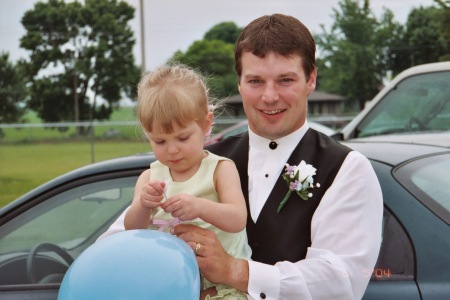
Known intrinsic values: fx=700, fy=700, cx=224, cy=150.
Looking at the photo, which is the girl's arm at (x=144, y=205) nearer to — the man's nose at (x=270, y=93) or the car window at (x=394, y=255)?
the man's nose at (x=270, y=93)

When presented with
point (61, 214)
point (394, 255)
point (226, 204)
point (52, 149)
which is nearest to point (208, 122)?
point (226, 204)

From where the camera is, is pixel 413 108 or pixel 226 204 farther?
pixel 413 108

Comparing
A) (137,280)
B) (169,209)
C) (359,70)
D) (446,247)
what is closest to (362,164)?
(446,247)

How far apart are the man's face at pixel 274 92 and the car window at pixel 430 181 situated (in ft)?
1.50

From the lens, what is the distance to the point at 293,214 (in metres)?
2.10

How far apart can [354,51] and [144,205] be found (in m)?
34.7

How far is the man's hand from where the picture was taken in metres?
1.93

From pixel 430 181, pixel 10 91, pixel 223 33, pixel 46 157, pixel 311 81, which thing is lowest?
pixel 46 157

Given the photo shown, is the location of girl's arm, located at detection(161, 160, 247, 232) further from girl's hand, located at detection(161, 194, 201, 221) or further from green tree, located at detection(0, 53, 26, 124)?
green tree, located at detection(0, 53, 26, 124)

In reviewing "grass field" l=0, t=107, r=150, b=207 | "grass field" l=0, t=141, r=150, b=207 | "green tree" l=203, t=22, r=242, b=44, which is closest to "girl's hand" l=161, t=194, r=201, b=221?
"grass field" l=0, t=141, r=150, b=207

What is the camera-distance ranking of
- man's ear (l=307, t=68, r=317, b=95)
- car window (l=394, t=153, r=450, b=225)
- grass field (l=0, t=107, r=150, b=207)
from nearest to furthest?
1. man's ear (l=307, t=68, r=317, b=95)
2. car window (l=394, t=153, r=450, b=225)
3. grass field (l=0, t=107, r=150, b=207)

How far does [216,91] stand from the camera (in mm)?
2334

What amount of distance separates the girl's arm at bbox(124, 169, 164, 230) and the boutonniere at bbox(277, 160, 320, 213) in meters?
0.42

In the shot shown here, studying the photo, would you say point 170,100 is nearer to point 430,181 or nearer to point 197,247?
point 197,247
